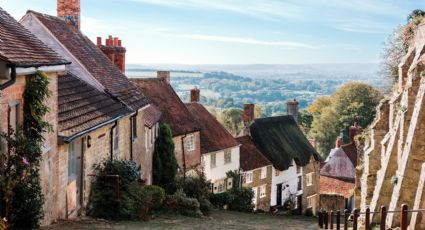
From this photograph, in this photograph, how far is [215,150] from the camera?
3691 centimetres

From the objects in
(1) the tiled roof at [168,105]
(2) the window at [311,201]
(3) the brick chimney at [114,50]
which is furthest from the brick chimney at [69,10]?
(2) the window at [311,201]

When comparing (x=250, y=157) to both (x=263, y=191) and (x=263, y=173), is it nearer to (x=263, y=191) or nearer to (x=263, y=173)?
(x=263, y=173)

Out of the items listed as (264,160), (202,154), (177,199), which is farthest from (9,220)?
(264,160)

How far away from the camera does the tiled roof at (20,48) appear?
11.4 meters

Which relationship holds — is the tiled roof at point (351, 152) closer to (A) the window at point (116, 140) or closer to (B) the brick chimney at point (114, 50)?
(B) the brick chimney at point (114, 50)

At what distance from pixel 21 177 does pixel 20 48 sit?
295 cm

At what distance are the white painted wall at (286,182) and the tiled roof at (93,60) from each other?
21.1 meters

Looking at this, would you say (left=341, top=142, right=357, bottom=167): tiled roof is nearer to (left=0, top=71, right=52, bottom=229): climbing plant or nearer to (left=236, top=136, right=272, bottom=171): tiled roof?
(left=236, top=136, right=272, bottom=171): tiled roof

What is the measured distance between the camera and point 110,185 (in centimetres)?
1800

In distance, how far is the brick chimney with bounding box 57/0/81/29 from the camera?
2527cm

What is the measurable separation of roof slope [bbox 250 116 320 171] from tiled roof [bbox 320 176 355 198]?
2628mm

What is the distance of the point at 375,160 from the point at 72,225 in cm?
1584


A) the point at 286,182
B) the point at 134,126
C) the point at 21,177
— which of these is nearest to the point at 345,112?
the point at 286,182

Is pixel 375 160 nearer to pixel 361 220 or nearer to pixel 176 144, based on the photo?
pixel 361 220
